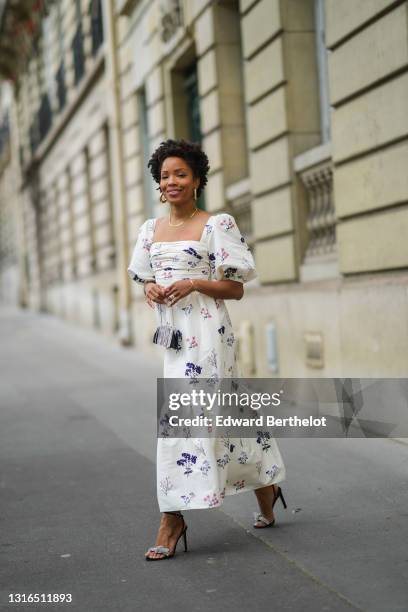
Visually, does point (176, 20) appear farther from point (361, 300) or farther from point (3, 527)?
point (3, 527)

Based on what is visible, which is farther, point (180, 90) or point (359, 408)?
point (180, 90)

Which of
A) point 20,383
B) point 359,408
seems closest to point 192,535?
point 359,408

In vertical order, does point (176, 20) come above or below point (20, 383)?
above

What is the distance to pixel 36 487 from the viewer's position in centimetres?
581

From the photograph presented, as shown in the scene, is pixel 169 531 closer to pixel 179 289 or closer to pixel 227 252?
pixel 179 289

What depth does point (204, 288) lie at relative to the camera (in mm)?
4148

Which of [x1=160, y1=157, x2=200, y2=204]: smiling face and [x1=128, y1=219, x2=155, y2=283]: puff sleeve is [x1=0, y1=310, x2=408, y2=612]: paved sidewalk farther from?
[x1=160, y1=157, x2=200, y2=204]: smiling face

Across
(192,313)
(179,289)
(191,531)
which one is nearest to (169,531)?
(191,531)

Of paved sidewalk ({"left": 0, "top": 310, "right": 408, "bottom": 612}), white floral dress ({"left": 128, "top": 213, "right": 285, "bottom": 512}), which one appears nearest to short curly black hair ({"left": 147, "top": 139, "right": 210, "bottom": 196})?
white floral dress ({"left": 128, "top": 213, "right": 285, "bottom": 512})

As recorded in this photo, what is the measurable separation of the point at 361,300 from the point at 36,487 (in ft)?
9.42

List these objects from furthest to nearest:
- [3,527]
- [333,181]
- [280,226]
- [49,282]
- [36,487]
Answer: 1. [49,282]
2. [280,226]
3. [333,181]
4. [36,487]
5. [3,527]

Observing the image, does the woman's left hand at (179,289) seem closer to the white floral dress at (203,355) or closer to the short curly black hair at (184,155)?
the white floral dress at (203,355)

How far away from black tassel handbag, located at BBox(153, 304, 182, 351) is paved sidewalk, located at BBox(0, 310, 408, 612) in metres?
0.96

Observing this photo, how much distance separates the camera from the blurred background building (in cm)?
685
